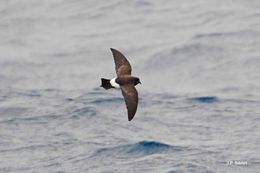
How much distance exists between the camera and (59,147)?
2017 cm

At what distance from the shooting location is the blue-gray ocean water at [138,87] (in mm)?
19547

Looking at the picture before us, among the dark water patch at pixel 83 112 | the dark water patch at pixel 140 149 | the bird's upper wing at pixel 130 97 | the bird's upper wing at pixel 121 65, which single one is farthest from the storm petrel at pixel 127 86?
the dark water patch at pixel 83 112

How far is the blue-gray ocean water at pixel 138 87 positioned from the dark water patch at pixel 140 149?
2 centimetres

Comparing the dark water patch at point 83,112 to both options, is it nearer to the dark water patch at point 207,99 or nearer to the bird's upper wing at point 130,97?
the dark water patch at point 207,99

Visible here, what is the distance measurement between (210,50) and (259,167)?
5.76 meters

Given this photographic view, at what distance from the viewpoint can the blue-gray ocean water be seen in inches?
770

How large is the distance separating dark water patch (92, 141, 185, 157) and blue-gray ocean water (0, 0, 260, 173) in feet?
0.06

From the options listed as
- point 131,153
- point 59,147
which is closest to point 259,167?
point 131,153

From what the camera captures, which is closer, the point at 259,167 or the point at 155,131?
the point at 259,167

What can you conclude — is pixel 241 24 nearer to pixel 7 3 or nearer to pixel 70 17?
pixel 70 17

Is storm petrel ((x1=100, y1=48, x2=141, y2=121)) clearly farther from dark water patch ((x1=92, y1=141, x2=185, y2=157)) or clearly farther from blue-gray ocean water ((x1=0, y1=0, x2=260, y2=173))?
dark water patch ((x1=92, y1=141, x2=185, y2=157))

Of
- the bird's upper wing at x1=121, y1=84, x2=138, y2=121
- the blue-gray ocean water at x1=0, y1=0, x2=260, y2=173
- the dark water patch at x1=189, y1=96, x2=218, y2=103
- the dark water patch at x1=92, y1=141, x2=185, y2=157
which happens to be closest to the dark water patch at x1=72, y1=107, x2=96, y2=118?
the blue-gray ocean water at x1=0, y1=0, x2=260, y2=173

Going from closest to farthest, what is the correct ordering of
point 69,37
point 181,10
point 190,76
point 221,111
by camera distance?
1. point 221,111
2. point 190,76
3. point 69,37
4. point 181,10

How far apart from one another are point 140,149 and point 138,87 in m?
3.16
